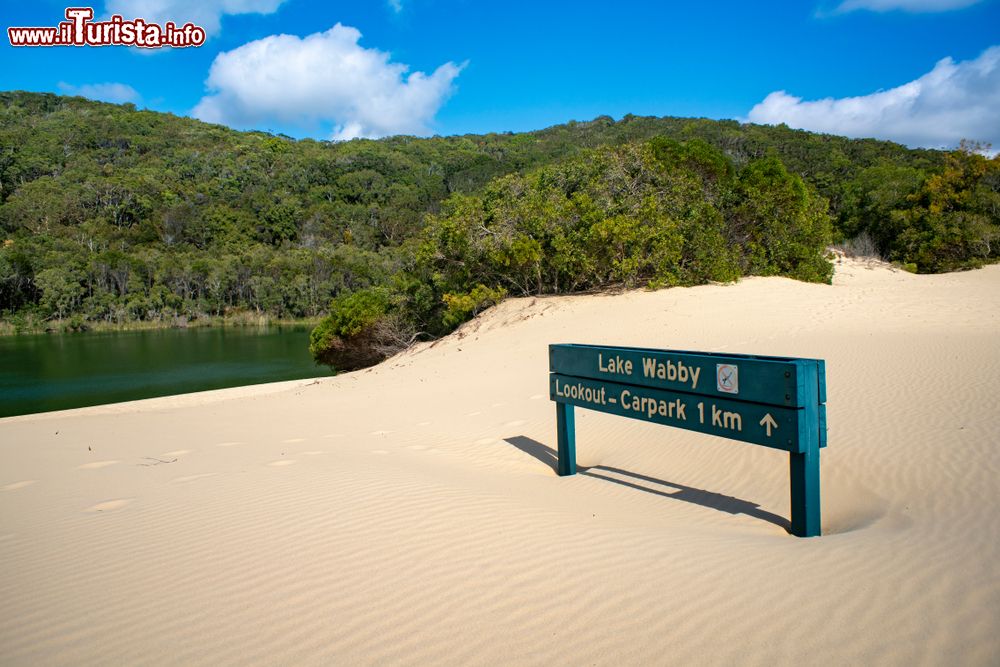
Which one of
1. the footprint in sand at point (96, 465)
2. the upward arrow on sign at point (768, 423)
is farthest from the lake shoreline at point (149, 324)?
the upward arrow on sign at point (768, 423)

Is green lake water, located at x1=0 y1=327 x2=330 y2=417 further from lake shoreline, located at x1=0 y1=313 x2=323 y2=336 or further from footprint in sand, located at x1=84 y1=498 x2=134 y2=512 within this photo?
footprint in sand, located at x1=84 y1=498 x2=134 y2=512

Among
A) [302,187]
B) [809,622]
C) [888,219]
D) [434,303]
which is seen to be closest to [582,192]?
[434,303]

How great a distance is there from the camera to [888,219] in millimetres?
40344

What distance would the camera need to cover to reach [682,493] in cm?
550

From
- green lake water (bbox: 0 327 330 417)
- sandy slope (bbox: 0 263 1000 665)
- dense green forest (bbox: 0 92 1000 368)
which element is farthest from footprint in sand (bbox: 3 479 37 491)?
green lake water (bbox: 0 327 330 417)

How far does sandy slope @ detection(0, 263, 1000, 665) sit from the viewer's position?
2.67 meters

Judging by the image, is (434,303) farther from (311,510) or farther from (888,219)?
(888,219)

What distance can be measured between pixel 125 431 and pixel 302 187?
124 meters

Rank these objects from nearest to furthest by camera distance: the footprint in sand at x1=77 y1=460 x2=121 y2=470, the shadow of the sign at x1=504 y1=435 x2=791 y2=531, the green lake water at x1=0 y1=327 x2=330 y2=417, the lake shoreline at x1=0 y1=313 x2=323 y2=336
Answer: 1. the shadow of the sign at x1=504 y1=435 x2=791 y2=531
2. the footprint in sand at x1=77 y1=460 x2=121 y2=470
3. the green lake water at x1=0 y1=327 x2=330 y2=417
4. the lake shoreline at x1=0 y1=313 x2=323 y2=336

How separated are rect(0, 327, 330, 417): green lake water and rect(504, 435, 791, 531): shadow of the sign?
2523cm

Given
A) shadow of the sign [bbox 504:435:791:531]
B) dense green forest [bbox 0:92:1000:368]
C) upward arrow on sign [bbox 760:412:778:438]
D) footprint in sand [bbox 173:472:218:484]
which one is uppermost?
dense green forest [bbox 0:92:1000:368]

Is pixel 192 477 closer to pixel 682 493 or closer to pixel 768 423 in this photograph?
pixel 682 493

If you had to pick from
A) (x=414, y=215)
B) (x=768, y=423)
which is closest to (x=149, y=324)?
(x=414, y=215)

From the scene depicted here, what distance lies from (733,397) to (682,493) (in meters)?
1.54
